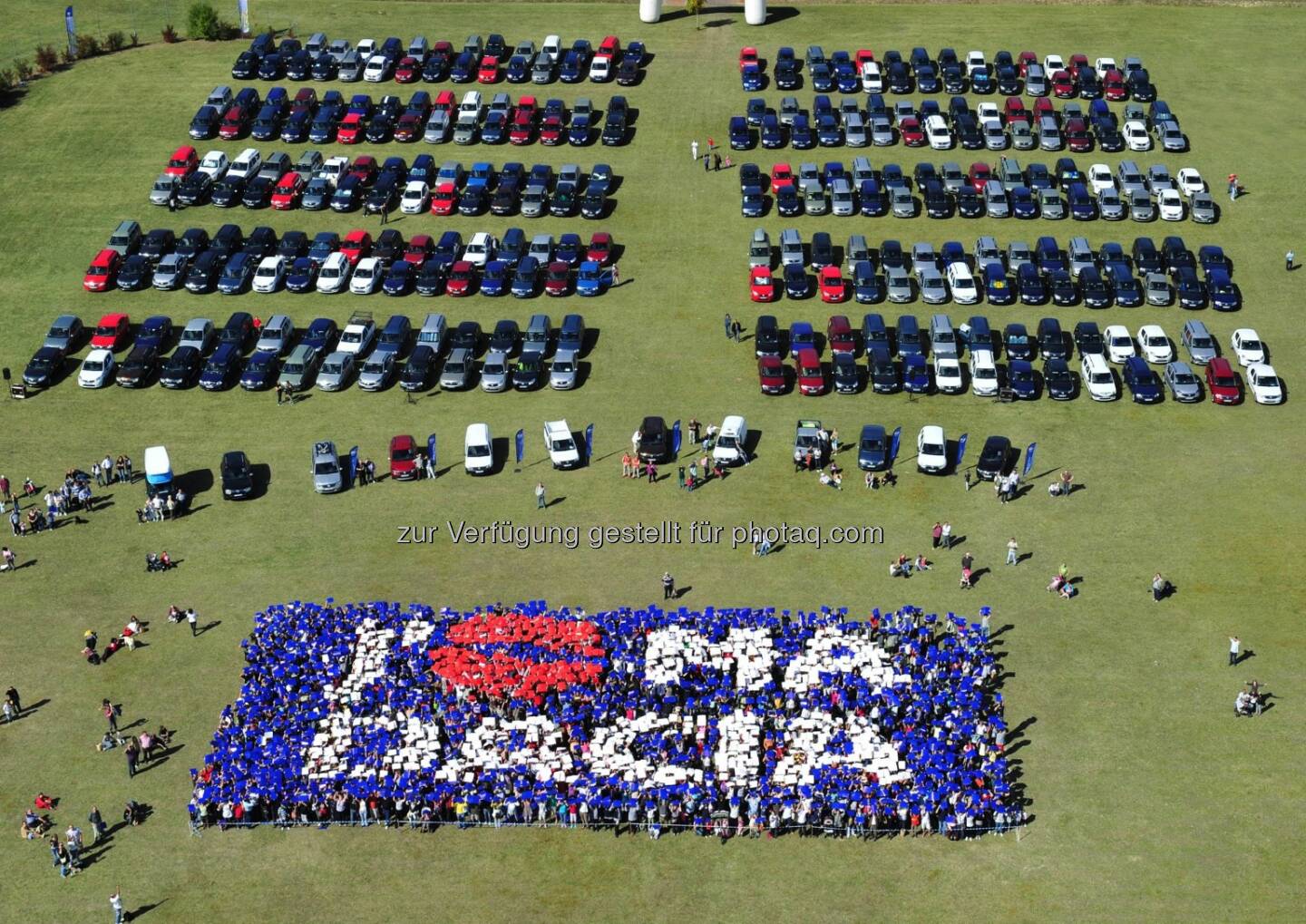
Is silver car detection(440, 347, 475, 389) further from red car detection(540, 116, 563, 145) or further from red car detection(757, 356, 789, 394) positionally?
red car detection(540, 116, 563, 145)

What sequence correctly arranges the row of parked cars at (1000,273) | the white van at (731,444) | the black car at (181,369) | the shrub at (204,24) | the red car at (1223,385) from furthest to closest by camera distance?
the shrub at (204,24) < the row of parked cars at (1000,273) < the black car at (181,369) < the red car at (1223,385) < the white van at (731,444)

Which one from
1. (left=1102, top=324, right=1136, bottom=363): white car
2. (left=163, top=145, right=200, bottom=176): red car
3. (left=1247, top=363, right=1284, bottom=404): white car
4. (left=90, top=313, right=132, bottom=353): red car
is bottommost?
(left=1247, top=363, right=1284, bottom=404): white car

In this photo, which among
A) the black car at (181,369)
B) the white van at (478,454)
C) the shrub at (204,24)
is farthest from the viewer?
the shrub at (204,24)

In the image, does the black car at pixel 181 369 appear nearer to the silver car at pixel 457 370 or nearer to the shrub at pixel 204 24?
the silver car at pixel 457 370

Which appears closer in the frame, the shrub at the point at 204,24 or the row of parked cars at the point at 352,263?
the row of parked cars at the point at 352,263

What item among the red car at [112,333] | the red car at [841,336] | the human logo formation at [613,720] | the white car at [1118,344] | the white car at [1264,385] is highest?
the human logo formation at [613,720]

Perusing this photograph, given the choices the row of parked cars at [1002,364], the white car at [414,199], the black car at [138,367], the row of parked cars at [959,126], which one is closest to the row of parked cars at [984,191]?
the row of parked cars at [959,126]

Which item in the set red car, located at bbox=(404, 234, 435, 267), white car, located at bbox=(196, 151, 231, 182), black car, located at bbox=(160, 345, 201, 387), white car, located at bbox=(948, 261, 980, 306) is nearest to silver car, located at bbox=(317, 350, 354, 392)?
black car, located at bbox=(160, 345, 201, 387)
